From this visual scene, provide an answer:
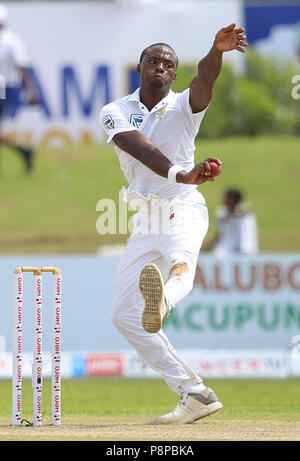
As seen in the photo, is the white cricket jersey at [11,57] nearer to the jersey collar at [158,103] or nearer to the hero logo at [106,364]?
the hero logo at [106,364]

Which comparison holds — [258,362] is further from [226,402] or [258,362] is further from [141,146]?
[141,146]

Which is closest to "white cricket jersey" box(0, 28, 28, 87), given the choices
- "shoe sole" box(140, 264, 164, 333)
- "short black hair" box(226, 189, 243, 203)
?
"short black hair" box(226, 189, 243, 203)

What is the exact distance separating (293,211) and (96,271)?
6.73 metres

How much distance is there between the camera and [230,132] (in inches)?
779

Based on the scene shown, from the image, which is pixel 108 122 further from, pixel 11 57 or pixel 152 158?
pixel 11 57

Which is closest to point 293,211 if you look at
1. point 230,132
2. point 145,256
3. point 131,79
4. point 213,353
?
point 230,132

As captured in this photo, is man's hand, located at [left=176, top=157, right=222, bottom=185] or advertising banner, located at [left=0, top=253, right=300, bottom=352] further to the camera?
advertising banner, located at [left=0, top=253, right=300, bottom=352]

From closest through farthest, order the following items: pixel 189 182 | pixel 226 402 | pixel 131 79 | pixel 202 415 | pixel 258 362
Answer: pixel 189 182
pixel 202 415
pixel 226 402
pixel 258 362
pixel 131 79

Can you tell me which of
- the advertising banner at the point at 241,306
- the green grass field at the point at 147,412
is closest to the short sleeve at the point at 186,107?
the green grass field at the point at 147,412

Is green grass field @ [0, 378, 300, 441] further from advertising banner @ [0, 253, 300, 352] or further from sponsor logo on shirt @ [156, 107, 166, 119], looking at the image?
sponsor logo on shirt @ [156, 107, 166, 119]

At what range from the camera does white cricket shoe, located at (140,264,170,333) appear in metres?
6.43

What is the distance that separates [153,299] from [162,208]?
79cm

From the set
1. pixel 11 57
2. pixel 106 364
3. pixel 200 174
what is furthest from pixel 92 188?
pixel 200 174

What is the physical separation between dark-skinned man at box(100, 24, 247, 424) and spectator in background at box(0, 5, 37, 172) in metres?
11.2
